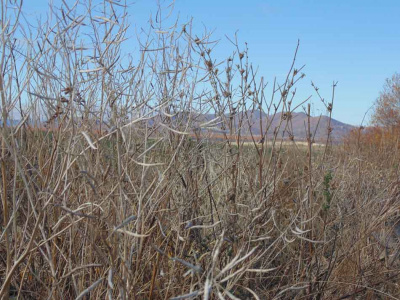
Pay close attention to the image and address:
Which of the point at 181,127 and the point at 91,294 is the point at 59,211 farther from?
the point at 181,127

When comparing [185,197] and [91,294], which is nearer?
[91,294]

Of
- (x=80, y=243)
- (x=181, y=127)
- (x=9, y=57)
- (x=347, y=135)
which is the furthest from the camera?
(x=347, y=135)

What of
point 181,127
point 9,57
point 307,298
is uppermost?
point 9,57

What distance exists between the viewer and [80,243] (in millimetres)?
2043

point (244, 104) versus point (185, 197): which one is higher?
point (244, 104)

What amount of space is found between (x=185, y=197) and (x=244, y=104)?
67cm

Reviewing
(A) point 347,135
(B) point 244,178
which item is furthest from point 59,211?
(A) point 347,135

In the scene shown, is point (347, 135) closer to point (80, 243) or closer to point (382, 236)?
point (382, 236)

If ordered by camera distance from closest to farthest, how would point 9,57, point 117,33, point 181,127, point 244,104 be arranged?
point 117,33 < point 9,57 < point 181,127 < point 244,104

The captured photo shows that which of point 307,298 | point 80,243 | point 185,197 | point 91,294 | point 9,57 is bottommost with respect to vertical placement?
point 307,298

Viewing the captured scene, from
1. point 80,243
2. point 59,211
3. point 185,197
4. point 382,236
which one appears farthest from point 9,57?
point 382,236

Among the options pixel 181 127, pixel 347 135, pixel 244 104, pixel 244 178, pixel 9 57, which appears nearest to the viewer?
pixel 9 57

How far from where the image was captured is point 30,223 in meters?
2.17

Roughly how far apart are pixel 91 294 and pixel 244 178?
1.34 meters
